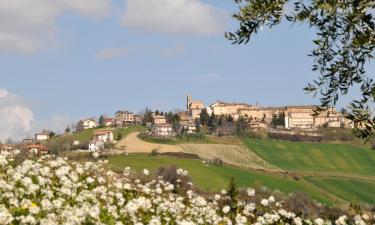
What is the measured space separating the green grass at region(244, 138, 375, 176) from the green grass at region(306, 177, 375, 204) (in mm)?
13494

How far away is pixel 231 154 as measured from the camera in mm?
147375

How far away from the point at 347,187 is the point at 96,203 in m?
117

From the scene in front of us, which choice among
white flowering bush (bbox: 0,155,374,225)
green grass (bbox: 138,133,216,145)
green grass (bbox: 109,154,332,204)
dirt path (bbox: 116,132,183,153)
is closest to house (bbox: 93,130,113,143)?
dirt path (bbox: 116,132,183,153)

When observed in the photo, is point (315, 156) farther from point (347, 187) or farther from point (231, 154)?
point (347, 187)

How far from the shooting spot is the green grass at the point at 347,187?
11362 centimetres

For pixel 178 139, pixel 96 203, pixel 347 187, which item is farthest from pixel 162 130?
pixel 96 203

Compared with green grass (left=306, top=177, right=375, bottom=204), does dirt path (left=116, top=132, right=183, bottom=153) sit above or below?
above

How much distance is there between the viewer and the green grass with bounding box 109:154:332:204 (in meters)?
107

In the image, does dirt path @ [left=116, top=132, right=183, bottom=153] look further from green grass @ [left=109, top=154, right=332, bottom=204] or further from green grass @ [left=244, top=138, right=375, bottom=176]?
green grass @ [left=244, top=138, right=375, bottom=176]

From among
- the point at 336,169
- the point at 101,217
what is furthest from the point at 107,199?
the point at 336,169

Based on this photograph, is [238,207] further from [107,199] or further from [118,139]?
[118,139]

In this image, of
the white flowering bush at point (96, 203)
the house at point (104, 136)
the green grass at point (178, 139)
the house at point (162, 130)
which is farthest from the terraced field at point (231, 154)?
the white flowering bush at point (96, 203)

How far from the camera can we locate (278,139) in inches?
7141

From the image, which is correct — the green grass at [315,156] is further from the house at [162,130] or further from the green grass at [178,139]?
the house at [162,130]
